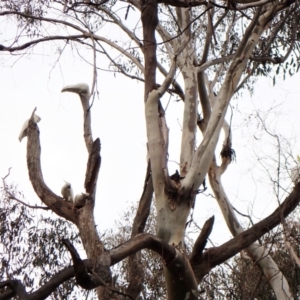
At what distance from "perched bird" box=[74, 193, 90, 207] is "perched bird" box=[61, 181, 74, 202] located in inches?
2.9

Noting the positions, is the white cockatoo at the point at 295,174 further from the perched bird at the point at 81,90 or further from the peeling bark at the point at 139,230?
the perched bird at the point at 81,90

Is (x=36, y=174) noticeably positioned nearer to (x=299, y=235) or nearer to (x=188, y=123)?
(x=188, y=123)

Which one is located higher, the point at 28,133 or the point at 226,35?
the point at 226,35

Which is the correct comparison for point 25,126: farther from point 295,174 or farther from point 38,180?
point 295,174

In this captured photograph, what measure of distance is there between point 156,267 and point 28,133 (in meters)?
3.08

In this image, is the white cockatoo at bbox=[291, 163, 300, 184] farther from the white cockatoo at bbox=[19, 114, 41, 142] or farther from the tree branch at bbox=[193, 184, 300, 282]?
the white cockatoo at bbox=[19, 114, 41, 142]

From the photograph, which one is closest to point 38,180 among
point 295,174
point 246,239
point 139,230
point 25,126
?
point 25,126

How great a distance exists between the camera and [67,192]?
4430 mm

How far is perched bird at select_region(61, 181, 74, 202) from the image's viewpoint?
4367mm

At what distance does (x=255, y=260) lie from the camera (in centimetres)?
483

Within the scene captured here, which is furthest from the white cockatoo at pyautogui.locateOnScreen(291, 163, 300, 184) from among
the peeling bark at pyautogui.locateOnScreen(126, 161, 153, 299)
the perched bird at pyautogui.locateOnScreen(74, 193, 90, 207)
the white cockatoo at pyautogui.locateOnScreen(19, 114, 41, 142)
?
the white cockatoo at pyautogui.locateOnScreen(19, 114, 41, 142)

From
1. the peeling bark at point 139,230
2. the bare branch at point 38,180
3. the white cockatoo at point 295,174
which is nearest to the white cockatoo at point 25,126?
the bare branch at point 38,180

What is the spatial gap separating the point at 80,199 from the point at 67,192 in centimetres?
17

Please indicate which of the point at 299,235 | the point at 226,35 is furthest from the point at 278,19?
the point at 299,235
